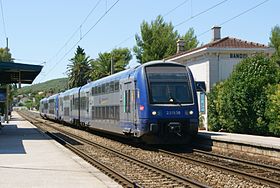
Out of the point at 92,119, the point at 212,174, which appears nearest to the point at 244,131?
the point at 92,119

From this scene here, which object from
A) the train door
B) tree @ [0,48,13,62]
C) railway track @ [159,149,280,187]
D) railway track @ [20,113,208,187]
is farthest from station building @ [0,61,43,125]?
tree @ [0,48,13,62]

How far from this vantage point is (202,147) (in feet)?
70.1

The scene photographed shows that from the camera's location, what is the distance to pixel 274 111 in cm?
→ 2362

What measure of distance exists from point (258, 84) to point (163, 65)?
845 cm

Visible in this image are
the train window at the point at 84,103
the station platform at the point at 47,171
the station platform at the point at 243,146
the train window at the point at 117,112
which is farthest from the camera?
the train window at the point at 84,103

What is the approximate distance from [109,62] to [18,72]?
5442 centimetres

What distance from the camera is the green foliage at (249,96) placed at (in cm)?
2564

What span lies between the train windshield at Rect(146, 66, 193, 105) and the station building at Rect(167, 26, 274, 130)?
13.9 m

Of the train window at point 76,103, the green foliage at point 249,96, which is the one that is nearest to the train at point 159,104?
the green foliage at point 249,96

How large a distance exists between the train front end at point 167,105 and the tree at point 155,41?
51882 mm

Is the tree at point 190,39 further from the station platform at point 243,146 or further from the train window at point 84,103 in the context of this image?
the station platform at point 243,146

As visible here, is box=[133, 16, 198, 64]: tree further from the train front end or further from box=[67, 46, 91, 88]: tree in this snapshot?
the train front end

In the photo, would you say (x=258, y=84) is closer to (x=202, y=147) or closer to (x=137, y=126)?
(x=202, y=147)

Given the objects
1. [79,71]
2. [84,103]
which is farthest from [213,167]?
[79,71]
